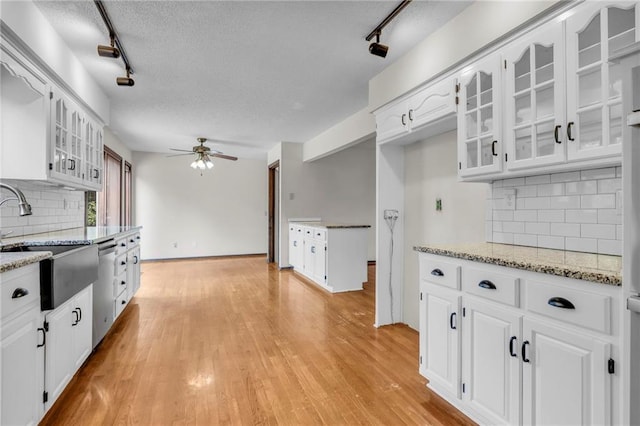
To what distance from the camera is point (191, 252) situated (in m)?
7.76

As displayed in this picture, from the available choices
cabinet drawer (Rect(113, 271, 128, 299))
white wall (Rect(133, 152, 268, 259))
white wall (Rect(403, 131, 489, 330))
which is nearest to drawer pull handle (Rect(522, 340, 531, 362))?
white wall (Rect(403, 131, 489, 330))

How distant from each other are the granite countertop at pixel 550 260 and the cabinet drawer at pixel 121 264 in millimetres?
2882

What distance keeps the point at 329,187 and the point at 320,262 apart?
2245mm

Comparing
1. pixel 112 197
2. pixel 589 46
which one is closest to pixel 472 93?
pixel 589 46

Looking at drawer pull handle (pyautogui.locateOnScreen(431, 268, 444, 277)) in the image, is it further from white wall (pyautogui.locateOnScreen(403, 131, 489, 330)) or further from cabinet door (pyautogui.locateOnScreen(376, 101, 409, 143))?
cabinet door (pyautogui.locateOnScreen(376, 101, 409, 143))

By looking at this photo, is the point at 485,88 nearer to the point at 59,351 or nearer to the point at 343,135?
the point at 343,135

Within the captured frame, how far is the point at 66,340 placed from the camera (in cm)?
200

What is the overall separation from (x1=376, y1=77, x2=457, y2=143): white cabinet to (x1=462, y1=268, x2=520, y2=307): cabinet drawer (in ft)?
3.99

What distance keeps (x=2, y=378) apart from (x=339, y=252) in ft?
12.4

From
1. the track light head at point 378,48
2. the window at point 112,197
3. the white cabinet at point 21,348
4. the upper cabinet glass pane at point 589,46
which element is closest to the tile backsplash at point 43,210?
the window at point 112,197

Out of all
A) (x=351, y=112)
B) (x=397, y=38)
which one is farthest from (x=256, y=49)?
(x=351, y=112)

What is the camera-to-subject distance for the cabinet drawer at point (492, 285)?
1525mm

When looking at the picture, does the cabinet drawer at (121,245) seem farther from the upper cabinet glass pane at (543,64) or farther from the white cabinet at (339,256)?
the upper cabinet glass pane at (543,64)

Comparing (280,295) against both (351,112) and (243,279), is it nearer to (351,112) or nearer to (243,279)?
(243,279)
